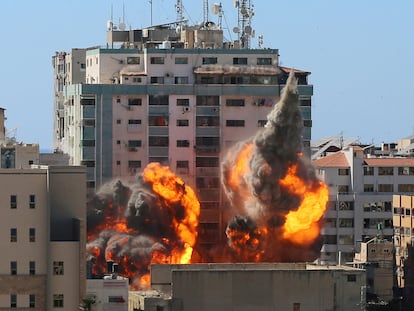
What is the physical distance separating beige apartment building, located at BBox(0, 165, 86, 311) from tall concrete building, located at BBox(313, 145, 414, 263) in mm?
54387

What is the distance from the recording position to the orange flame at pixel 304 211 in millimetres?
138250

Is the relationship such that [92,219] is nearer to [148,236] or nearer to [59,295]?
[148,236]

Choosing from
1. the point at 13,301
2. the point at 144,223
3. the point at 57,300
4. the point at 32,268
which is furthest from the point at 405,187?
the point at 13,301

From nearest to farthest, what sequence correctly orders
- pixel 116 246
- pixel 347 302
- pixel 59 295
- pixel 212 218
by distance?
1. pixel 59 295
2. pixel 347 302
3. pixel 116 246
4. pixel 212 218

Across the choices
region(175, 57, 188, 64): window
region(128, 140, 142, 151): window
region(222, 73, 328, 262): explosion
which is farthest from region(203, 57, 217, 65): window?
region(222, 73, 328, 262): explosion

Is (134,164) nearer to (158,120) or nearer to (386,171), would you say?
(158,120)

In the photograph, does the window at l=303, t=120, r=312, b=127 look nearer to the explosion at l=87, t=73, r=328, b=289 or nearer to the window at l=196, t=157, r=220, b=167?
the window at l=196, t=157, r=220, b=167

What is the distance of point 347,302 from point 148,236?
20159 mm

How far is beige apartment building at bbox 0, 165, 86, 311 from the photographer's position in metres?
101

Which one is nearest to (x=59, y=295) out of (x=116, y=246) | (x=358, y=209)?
(x=116, y=246)

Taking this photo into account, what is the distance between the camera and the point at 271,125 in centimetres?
14025

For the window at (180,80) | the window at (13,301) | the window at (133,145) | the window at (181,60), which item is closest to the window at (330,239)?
the window at (180,80)

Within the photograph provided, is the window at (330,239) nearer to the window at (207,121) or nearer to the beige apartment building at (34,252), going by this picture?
the window at (207,121)

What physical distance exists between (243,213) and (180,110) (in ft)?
41.2
